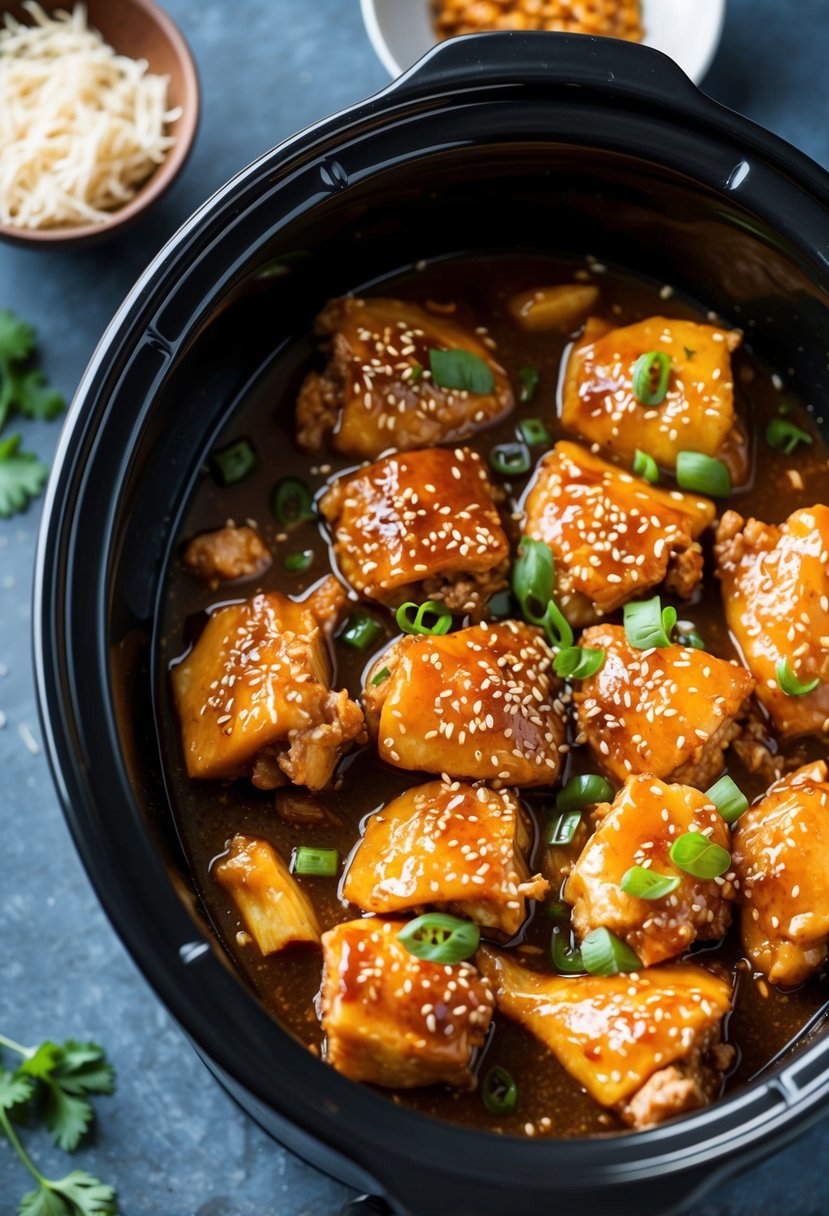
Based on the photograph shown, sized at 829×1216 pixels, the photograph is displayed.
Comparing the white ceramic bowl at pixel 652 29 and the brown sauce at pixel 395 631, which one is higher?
the white ceramic bowl at pixel 652 29

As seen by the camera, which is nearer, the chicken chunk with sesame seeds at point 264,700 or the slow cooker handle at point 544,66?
the slow cooker handle at point 544,66

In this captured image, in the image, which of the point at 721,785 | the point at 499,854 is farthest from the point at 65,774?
the point at 721,785

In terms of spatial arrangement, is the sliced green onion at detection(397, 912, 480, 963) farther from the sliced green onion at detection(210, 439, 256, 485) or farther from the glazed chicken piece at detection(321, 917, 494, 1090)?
the sliced green onion at detection(210, 439, 256, 485)

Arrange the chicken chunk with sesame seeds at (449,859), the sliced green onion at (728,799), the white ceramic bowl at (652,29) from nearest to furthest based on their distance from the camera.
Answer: the chicken chunk with sesame seeds at (449,859)
the sliced green onion at (728,799)
the white ceramic bowl at (652,29)

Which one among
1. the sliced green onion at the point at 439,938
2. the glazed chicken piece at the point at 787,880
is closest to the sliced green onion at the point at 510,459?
the glazed chicken piece at the point at 787,880

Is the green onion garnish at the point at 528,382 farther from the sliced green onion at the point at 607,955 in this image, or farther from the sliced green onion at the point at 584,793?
the sliced green onion at the point at 607,955

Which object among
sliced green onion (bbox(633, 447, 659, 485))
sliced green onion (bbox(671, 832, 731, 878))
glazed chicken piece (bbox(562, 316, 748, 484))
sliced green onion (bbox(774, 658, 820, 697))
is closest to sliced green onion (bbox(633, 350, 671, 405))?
glazed chicken piece (bbox(562, 316, 748, 484))
